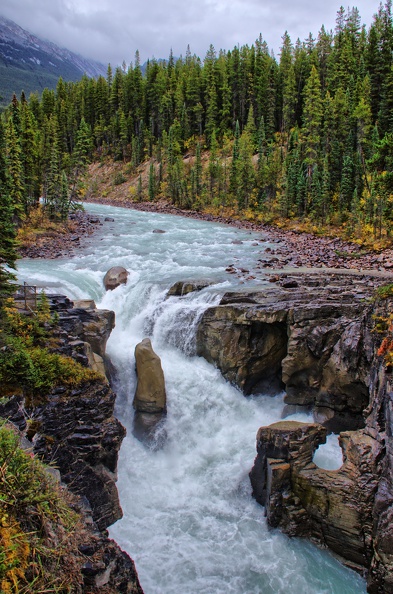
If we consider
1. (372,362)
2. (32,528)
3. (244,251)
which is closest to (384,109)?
(244,251)

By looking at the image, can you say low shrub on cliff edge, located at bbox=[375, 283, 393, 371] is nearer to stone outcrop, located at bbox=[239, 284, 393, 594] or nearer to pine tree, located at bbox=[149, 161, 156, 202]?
stone outcrop, located at bbox=[239, 284, 393, 594]

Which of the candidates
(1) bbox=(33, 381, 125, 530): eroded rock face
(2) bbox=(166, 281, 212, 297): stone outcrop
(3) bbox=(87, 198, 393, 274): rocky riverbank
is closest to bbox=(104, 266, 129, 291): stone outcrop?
(2) bbox=(166, 281, 212, 297): stone outcrop

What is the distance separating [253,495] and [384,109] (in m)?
50.9

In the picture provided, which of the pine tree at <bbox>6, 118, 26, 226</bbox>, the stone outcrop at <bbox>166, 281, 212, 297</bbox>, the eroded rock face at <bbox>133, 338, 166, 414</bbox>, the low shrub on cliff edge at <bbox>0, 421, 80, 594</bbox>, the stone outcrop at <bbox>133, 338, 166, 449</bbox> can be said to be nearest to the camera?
the low shrub on cliff edge at <bbox>0, 421, 80, 594</bbox>

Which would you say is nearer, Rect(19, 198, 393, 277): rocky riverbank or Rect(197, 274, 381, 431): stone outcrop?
Rect(197, 274, 381, 431): stone outcrop

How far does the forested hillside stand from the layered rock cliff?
5585 mm

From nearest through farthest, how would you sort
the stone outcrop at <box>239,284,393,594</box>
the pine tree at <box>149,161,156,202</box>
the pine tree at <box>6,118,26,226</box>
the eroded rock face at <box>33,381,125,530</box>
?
the stone outcrop at <box>239,284,393,594</box> < the eroded rock face at <box>33,381,125,530</box> < the pine tree at <box>6,118,26,226</box> < the pine tree at <box>149,161,156,202</box>

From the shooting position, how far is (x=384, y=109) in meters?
49.3

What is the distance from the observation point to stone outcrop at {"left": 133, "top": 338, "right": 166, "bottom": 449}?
49.4 feet

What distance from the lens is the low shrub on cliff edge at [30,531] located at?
428cm

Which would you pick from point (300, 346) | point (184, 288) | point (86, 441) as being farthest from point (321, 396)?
point (86, 441)

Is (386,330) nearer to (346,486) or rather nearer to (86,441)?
(346,486)

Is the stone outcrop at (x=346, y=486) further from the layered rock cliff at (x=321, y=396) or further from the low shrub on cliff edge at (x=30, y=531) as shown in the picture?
the low shrub on cliff edge at (x=30, y=531)

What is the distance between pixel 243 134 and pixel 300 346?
6242 centimetres
